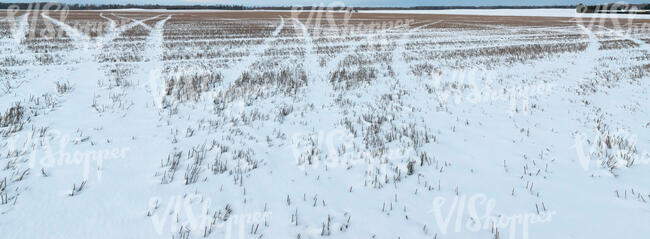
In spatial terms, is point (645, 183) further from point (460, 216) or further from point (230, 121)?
point (230, 121)

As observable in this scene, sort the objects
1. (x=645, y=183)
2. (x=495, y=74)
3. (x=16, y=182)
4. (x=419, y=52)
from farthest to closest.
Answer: (x=419, y=52) < (x=495, y=74) < (x=645, y=183) < (x=16, y=182)

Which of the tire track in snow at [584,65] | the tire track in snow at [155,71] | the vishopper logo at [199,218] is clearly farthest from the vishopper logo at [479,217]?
the tire track in snow at [584,65]

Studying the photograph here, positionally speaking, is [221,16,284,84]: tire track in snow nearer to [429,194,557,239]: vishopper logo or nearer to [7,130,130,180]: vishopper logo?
[7,130,130,180]: vishopper logo

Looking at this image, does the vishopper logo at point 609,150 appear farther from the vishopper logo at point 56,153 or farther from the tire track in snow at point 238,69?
the tire track in snow at point 238,69

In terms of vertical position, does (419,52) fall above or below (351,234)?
above

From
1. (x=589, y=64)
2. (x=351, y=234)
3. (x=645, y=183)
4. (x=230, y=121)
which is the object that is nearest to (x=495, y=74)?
(x=589, y=64)

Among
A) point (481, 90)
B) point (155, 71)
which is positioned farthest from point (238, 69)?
point (481, 90)

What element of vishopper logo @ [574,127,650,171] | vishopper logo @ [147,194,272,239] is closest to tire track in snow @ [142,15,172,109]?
vishopper logo @ [147,194,272,239]
